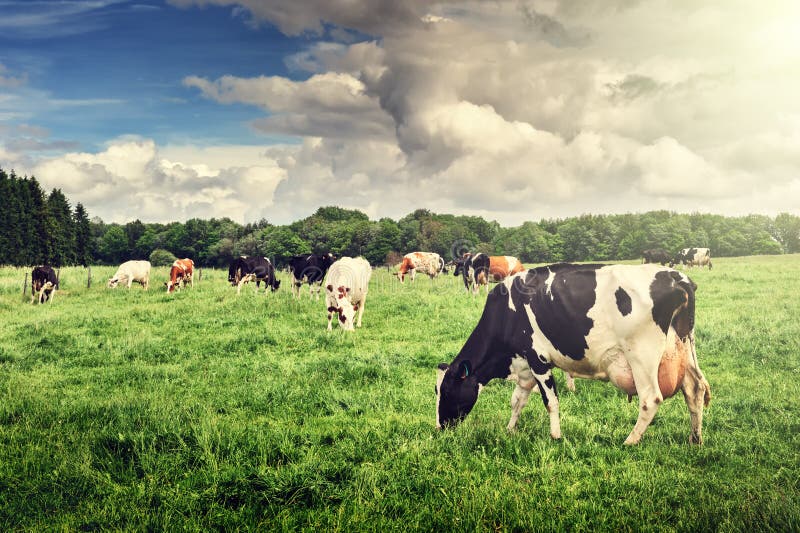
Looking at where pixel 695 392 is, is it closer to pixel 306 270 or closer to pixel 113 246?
pixel 306 270

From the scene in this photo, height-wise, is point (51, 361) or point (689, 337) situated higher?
point (689, 337)

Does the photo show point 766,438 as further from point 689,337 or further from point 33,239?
point 33,239

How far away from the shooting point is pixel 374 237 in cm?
7919

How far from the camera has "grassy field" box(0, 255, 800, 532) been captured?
4469 millimetres

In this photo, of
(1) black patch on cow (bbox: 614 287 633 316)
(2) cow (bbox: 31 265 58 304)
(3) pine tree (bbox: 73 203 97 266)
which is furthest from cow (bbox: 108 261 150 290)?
(3) pine tree (bbox: 73 203 97 266)

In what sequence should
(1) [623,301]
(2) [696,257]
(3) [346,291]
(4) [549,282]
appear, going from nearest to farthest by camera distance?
(1) [623,301] < (4) [549,282] < (3) [346,291] < (2) [696,257]

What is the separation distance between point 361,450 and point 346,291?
33.2 ft

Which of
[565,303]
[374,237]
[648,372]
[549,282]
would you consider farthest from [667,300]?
[374,237]

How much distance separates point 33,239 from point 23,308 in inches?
2238

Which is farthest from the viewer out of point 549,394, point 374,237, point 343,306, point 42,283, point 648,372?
point 374,237

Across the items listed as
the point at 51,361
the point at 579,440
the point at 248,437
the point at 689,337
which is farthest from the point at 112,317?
the point at 689,337

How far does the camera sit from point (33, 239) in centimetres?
6762

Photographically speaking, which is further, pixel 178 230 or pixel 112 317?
pixel 178 230

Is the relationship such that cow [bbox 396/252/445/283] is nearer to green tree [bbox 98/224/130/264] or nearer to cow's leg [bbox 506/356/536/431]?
cow's leg [bbox 506/356/536/431]
